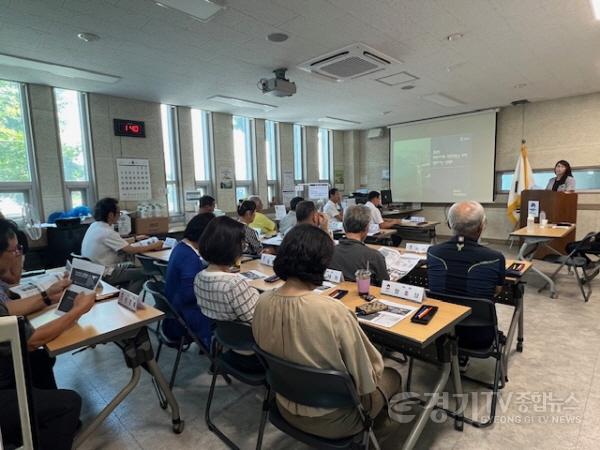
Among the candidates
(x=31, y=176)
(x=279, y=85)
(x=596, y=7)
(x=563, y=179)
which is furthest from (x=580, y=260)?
(x=31, y=176)

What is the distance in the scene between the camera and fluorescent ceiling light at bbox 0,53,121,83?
351 cm

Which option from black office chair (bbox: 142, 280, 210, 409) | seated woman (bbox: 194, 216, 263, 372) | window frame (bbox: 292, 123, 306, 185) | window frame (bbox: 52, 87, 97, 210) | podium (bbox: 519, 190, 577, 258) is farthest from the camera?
window frame (bbox: 292, 123, 306, 185)

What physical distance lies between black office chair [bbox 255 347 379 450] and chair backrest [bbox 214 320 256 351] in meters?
0.30

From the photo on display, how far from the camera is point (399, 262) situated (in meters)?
2.77

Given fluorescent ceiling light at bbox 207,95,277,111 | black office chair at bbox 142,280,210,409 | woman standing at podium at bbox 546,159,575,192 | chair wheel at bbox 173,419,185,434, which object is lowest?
chair wheel at bbox 173,419,185,434

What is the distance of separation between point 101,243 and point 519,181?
6942 mm

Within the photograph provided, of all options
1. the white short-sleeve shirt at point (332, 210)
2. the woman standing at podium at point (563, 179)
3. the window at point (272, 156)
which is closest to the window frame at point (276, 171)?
the window at point (272, 156)

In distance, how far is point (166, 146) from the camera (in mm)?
5875

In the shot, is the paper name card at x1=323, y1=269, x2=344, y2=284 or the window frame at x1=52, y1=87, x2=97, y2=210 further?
the window frame at x1=52, y1=87, x2=97, y2=210

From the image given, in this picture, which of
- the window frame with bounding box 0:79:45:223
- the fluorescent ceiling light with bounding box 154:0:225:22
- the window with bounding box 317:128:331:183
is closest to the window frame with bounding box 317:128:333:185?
the window with bounding box 317:128:331:183

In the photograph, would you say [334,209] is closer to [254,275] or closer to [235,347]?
[254,275]

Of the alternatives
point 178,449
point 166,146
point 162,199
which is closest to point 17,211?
point 162,199

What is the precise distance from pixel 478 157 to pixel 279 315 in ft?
23.8

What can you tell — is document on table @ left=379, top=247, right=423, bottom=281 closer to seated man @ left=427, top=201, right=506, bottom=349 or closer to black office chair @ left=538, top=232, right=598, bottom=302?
seated man @ left=427, top=201, right=506, bottom=349
